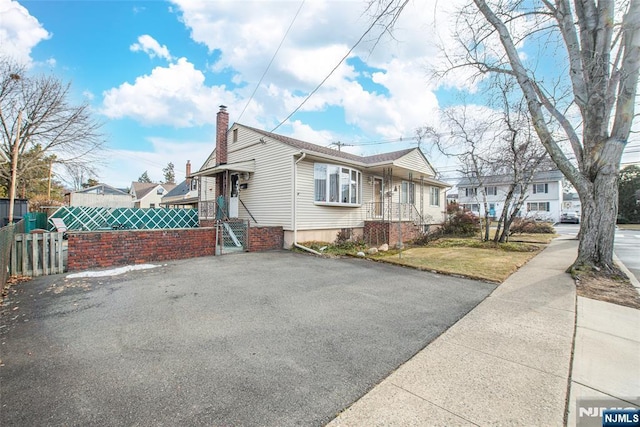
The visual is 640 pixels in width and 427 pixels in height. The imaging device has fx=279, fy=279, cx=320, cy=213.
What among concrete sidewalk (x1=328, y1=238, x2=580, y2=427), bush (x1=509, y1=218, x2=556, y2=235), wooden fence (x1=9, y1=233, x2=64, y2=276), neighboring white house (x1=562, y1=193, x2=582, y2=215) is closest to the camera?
concrete sidewalk (x1=328, y1=238, x2=580, y2=427)

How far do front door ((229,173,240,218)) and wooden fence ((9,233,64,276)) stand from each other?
278 inches

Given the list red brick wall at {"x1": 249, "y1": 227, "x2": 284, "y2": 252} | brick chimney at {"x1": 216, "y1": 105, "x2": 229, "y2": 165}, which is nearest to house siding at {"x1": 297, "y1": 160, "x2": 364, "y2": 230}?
red brick wall at {"x1": 249, "y1": 227, "x2": 284, "y2": 252}

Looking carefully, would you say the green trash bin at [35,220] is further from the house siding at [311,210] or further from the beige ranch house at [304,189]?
the house siding at [311,210]

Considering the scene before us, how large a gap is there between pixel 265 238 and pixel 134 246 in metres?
4.24

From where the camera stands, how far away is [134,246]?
784 centimetres

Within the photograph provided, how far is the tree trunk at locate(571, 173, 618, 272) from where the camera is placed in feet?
21.9

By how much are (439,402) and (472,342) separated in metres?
1.38

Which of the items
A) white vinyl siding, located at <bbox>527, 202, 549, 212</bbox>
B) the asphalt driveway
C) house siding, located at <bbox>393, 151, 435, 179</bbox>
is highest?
house siding, located at <bbox>393, 151, 435, 179</bbox>

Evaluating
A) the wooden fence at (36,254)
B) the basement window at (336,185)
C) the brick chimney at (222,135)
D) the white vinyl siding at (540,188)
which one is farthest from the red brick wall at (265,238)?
the white vinyl siding at (540,188)

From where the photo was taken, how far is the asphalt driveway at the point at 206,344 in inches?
83.0

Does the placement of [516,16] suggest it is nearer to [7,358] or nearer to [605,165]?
[605,165]

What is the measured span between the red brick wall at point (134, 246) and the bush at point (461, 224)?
50.9 feet

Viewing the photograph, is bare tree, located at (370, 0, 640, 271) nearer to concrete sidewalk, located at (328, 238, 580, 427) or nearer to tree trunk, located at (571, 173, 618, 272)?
tree trunk, located at (571, 173, 618, 272)

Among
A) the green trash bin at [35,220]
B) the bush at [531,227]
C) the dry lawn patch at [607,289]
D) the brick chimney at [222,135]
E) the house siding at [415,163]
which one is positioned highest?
the brick chimney at [222,135]
